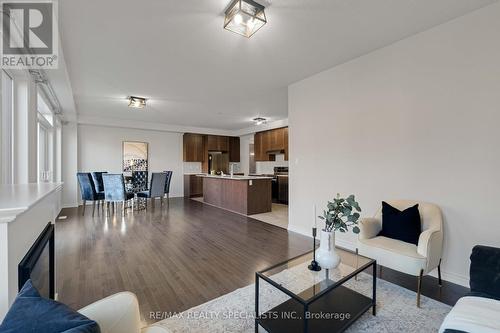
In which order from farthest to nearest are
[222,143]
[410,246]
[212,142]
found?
1. [222,143]
2. [212,142]
3. [410,246]

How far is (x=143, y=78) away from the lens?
3.69 meters

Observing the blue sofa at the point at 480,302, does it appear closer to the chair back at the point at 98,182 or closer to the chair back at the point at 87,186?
the chair back at the point at 87,186

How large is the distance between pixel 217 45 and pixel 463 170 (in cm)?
294

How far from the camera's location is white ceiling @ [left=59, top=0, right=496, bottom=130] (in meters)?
2.08

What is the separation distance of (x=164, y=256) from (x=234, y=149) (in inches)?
266

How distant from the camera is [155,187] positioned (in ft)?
19.6

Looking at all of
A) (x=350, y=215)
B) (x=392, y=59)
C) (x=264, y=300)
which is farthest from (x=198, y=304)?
(x=392, y=59)

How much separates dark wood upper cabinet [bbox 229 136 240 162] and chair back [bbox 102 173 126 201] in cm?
462

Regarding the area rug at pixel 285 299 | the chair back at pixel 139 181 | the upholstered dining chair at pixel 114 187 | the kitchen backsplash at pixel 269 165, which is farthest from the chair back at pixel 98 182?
the area rug at pixel 285 299

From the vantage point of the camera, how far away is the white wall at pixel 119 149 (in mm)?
6734

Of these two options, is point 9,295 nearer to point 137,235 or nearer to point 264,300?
point 264,300

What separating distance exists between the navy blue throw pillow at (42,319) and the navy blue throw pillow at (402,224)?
2556 millimetres

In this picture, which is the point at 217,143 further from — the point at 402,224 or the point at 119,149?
the point at 402,224

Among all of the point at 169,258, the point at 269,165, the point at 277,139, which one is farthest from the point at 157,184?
the point at 269,165
